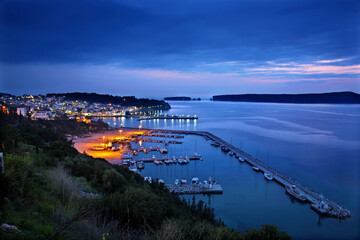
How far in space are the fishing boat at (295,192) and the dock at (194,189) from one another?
336 centimetres

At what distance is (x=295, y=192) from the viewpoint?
36.3ft

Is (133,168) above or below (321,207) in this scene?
above

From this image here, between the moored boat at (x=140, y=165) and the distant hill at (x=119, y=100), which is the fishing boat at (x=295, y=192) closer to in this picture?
the moored boat at (x=140, y=165)

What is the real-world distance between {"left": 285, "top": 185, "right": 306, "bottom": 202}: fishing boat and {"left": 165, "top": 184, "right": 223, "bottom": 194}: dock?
3361 mm

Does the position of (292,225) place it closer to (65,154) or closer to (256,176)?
(256,176)

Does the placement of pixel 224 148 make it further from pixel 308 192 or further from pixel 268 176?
pixel 308 192

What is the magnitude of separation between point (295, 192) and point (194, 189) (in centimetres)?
491

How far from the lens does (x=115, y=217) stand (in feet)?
9.39

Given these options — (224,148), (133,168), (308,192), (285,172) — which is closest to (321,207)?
(308,192)

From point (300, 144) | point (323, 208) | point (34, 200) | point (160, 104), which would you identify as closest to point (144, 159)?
point (323, 208)

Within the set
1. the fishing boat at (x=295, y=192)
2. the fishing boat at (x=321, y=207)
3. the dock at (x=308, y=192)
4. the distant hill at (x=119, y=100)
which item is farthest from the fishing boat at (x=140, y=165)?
the distant hill at (x=119, y=100)

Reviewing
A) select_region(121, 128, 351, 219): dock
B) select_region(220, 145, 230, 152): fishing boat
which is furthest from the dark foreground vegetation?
select_region(220, 145, 230, 152): fishing boat

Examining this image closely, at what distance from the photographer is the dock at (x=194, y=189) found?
1108 centimetres

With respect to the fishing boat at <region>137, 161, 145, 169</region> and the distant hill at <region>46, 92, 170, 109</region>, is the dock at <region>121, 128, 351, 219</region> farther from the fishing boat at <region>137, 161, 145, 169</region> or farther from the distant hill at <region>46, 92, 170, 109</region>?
the distant hill at <region>46, 92, 170, 109</region>
